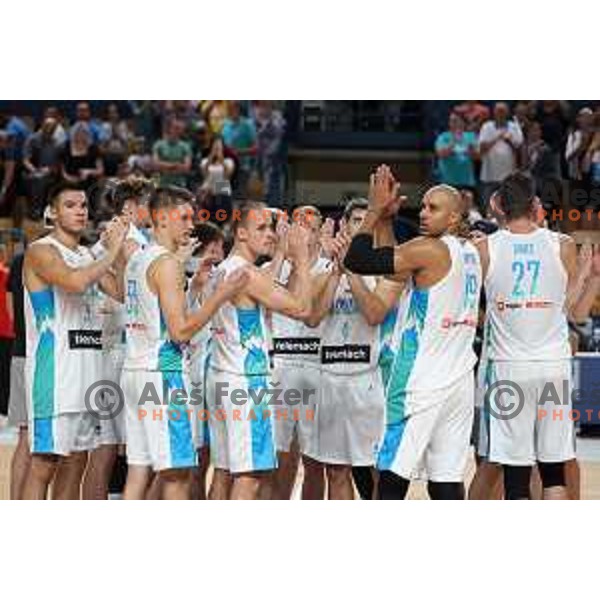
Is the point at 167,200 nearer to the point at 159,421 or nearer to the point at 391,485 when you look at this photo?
the point at 159,421

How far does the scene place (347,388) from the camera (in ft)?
27.1

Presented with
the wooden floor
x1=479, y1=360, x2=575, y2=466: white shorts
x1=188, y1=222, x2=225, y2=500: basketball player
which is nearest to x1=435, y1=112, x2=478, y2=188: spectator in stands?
the wooden floor

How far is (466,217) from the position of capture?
8086mm

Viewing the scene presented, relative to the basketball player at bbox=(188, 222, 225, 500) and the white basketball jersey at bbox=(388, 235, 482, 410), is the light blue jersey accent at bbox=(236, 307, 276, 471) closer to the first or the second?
the basketball player at bbox=(188, 222, 225, 500)

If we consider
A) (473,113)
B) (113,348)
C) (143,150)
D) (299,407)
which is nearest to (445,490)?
(299,407)

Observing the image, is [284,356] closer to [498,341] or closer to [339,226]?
[339,226]

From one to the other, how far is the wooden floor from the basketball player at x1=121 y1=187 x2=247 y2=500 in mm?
1910

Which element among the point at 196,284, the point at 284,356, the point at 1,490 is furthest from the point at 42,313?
the point at 1,490

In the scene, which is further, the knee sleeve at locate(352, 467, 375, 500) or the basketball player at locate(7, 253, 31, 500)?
the knee sleeve at locate(352, 467, 375, 500)

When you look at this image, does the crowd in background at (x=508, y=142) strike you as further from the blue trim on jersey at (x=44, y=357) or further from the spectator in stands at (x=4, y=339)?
the blue trim on jersey at (x=44, y=357)

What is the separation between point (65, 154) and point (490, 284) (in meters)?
6.45

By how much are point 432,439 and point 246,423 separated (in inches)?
37.0

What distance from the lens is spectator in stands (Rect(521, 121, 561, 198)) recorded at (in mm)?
11516

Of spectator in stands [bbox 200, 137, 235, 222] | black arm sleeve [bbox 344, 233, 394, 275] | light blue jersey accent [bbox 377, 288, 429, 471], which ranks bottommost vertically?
light blue jersey accent [bbox 377, 288, 429, 471]
